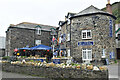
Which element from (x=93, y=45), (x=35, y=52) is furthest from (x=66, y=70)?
(x=35, y=52)

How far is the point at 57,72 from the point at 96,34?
33.3 ft

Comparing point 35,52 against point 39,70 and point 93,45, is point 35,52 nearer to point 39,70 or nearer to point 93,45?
point 93,45

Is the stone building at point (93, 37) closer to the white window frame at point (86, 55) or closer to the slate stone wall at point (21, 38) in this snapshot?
the white window frame at point (86, 55)

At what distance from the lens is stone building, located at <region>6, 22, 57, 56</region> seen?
26.4m

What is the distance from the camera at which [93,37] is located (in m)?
17.2

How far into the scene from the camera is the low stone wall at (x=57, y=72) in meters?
7.42

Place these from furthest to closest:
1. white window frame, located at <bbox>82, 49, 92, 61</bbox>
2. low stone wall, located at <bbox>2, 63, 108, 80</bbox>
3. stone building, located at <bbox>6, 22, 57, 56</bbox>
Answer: stone building, located at <bbox>6, 22, 57, 56</bbox>, white window frame, located at <bbox>82, 49, 92, 61</bbox>, low stone wall, located at <bbox>2, 63, 108, 80</bbox>

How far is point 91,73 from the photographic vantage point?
24.8 ft

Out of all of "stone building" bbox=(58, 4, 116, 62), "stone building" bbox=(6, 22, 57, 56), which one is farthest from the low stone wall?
"stone building" bbox=(6, 22, 57, 56)

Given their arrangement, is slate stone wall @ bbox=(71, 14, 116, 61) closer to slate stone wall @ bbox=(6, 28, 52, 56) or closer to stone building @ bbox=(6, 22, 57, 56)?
stone building @ bbox=(6, 22, 57, 56)

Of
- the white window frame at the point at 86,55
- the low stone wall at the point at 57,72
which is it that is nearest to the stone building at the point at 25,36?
the white window frame at the point at 86,55

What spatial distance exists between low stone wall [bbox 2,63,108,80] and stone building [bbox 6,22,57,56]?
14707 millimetres

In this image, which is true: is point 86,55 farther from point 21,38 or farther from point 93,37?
point 21,38

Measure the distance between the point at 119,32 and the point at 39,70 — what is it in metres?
19.8
